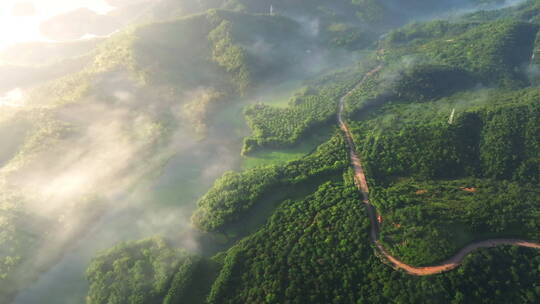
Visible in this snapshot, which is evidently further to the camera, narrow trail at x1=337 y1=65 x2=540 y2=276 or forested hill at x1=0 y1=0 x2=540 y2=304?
forested hill at x1=0 y1=0 x2=540 y2=304

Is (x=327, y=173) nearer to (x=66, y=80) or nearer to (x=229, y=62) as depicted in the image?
(x=229, y=62)

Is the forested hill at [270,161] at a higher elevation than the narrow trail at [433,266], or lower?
Result: higher

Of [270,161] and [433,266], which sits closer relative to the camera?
[433,266]

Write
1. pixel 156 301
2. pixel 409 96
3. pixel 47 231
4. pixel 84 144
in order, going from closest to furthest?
pixel 156 301
pixel 47 231
pixel 84 144
pixel 409 96

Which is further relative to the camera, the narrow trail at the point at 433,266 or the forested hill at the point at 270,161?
the forested hill at the point at 270,161

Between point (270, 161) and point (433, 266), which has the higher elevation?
point (270, 161)

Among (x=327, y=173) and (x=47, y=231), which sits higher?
(x=47, y=231)

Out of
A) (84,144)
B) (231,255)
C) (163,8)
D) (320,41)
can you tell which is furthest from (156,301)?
(163,8)

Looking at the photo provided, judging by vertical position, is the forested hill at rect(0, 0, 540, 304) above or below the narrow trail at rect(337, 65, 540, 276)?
above
